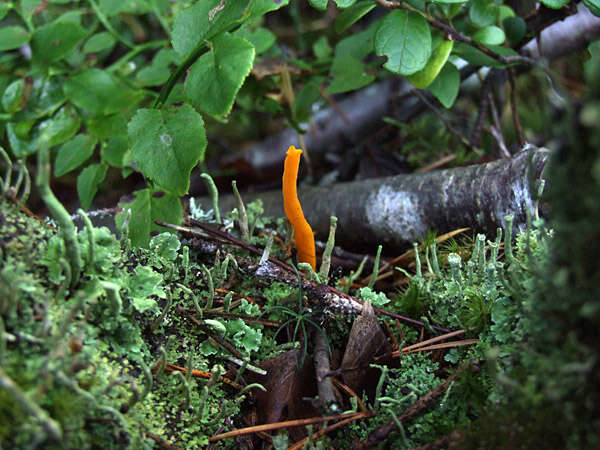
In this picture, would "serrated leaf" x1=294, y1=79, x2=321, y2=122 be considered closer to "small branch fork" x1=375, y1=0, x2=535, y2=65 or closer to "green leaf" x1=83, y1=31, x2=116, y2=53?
"small branch fork" x1=375, y1=0, x2=535, y2=65

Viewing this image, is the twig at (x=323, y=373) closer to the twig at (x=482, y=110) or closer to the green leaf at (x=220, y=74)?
the green leaf at (x=220, y=74)

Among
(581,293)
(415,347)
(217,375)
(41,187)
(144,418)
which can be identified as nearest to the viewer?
(581,293)

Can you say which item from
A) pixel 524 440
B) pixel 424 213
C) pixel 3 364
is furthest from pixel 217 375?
pixel 424 213

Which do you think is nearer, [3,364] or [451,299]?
[3,364]

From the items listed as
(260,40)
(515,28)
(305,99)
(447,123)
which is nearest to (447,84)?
(515,28)

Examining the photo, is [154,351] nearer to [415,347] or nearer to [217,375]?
[217,375]

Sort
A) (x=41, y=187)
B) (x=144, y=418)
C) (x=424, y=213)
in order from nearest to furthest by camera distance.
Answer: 1. (x=41, y=187)
2. (x=144, y=418)
3. (x=424, y=213)
